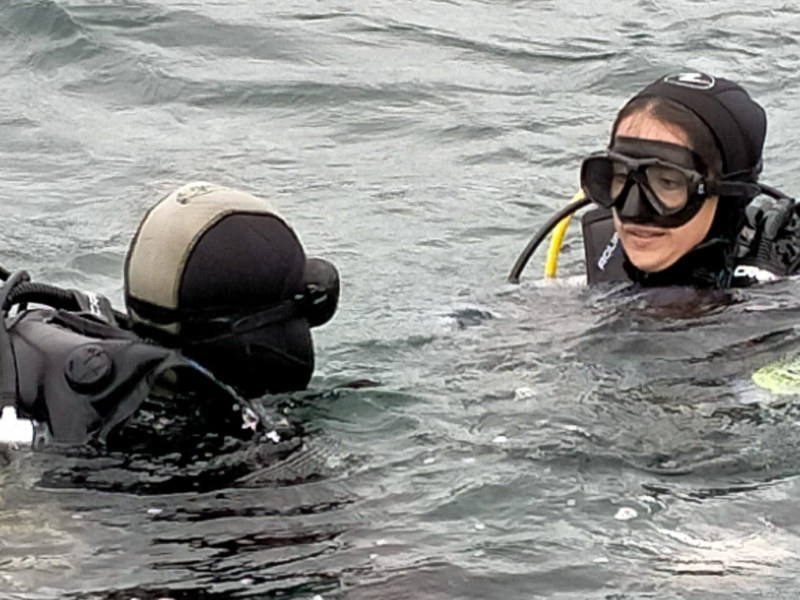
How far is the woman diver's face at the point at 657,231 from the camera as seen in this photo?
5266mm

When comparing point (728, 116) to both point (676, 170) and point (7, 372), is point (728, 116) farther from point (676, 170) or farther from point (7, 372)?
point (7, 372)

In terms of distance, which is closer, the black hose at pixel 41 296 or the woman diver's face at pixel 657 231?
the black hose at pixel 41 296

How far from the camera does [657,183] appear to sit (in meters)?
5.24

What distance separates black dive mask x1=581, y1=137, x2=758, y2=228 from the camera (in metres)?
5.21

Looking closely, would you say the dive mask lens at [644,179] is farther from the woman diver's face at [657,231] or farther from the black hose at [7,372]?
the black hose at [7,372]

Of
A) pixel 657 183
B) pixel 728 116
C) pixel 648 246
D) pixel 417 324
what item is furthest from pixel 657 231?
pixel 417 324

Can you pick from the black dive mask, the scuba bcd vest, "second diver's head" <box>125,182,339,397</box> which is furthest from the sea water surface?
the black dive mask

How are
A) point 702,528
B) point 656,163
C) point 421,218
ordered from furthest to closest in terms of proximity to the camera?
point 421,218
point 656,163
point 702,528

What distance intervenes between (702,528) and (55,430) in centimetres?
160

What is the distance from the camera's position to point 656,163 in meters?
5.20

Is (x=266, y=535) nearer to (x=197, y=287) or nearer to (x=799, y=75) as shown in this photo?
(x=197, y=287)

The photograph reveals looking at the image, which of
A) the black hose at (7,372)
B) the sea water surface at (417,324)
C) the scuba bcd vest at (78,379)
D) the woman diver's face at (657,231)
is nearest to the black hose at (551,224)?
the sea water surface at (417,324)

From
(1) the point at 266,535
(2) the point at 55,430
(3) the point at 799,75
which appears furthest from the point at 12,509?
(3) the point at 799,75

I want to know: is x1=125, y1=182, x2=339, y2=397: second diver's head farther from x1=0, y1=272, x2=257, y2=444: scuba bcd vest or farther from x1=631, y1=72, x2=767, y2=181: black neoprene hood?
x1=631, y1=72, x2=767, y2=181: black neoprene hood
